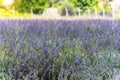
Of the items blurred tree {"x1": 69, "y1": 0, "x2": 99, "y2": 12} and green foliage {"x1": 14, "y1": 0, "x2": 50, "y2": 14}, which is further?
blurred tree {"x1": 69, "y1": 0, "x2": 99, "y2": 12}

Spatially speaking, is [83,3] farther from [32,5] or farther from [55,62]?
[55,62]

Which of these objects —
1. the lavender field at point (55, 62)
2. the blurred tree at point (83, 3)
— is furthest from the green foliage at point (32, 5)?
the lavender field at point (55, 62)

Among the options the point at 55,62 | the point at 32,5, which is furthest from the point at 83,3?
the point at 55,62

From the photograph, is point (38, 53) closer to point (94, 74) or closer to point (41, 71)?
point (41, 71)

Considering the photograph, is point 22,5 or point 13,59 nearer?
point 13,59

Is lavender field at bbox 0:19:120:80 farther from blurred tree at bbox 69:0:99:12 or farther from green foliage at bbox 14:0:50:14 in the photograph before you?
blurred tree at bbox 69:0:99:12

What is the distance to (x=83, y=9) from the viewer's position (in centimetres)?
2419

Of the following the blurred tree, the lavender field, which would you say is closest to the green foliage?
the blurred tree

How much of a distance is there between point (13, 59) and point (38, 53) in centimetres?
27

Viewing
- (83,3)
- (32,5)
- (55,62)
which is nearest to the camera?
(55,62)

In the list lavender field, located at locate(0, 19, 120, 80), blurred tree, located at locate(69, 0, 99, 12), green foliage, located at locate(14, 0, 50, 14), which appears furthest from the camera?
blurred tree, located at locate(69, 0, 99, 12)

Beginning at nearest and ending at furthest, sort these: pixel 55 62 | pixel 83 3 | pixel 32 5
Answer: pixel 55 62
pixel 32 5
pixel 83 3

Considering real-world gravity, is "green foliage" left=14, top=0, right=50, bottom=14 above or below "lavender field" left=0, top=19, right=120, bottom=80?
below

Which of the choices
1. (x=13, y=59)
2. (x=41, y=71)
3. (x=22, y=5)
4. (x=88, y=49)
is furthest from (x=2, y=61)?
(x=22, y=5)
